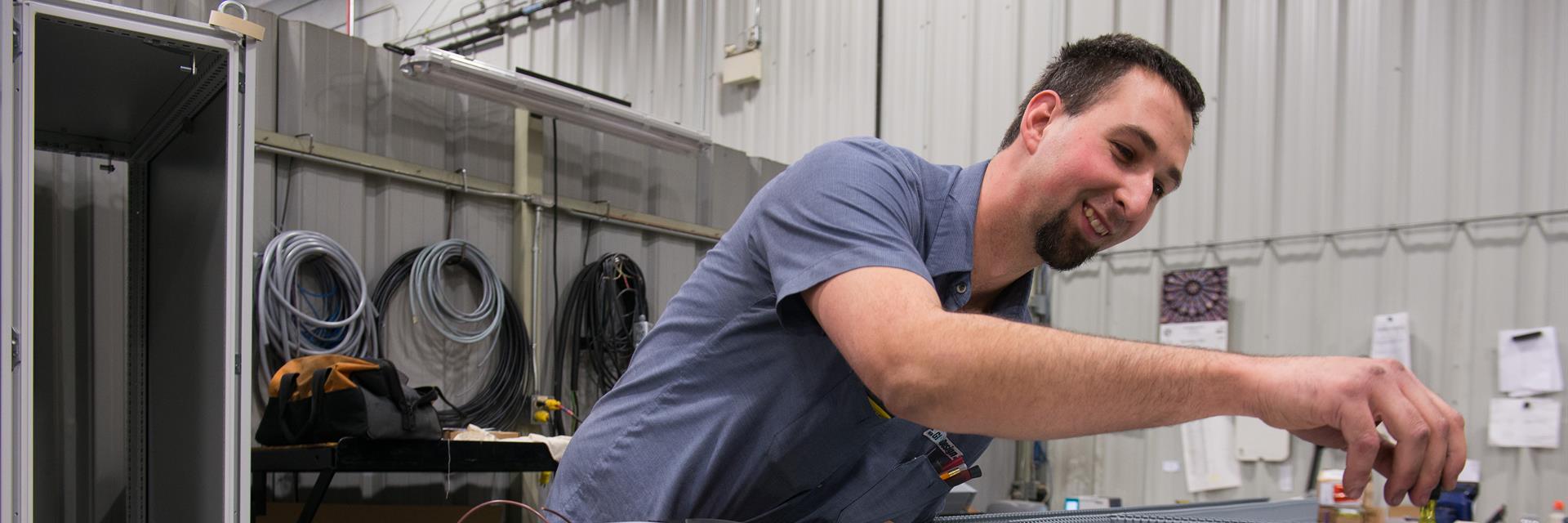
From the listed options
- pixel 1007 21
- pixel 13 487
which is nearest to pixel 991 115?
pixel 1007 21

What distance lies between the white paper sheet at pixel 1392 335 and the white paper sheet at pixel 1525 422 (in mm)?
404

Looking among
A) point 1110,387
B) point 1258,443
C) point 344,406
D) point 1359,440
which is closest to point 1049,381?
point 1110,387

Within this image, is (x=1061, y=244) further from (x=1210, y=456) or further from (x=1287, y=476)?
(x=1210, y=456)

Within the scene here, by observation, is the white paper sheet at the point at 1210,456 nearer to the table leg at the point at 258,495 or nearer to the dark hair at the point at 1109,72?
the table leg at the point at 258,495

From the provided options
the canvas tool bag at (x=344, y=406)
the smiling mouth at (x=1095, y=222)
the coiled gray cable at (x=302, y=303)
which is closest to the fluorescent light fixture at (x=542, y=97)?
the coiled gray cable at (x=302, y=303)

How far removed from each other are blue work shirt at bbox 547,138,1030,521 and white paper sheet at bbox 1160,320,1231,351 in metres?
4.51

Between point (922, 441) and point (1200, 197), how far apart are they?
16.0 ft

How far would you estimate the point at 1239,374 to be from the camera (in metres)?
0.70

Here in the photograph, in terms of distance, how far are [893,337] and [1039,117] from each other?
0.47m

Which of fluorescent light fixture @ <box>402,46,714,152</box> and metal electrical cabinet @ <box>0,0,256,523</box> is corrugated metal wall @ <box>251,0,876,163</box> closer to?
fluorescent light fixture @ <box>402,46,714,152</box>

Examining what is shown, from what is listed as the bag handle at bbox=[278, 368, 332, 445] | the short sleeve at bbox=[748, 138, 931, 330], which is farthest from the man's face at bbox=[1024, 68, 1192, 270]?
the bag handle at bbox=[278, 368, 332, 445]

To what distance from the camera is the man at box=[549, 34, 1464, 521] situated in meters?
0.76

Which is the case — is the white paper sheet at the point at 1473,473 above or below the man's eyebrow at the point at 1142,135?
below

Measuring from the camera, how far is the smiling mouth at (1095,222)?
3.49 ft
